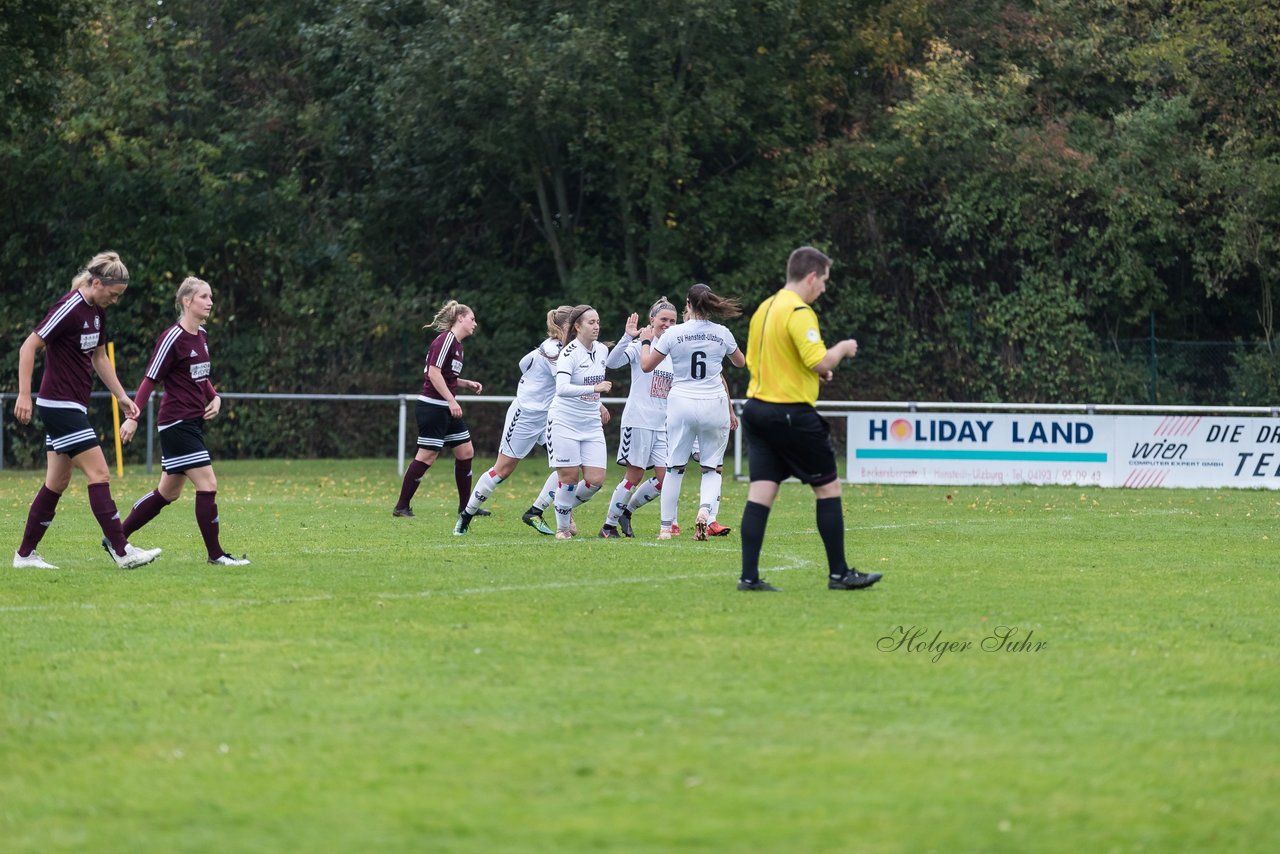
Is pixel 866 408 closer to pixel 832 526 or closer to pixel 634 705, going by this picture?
pixel 832 526

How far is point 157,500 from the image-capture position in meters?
11.3

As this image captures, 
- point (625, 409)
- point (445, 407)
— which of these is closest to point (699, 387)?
point (625, 409)

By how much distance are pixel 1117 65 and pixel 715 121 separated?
7888 mm

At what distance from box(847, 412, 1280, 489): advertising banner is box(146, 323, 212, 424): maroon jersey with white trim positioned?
1239 cm

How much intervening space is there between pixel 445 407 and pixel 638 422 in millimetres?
2289

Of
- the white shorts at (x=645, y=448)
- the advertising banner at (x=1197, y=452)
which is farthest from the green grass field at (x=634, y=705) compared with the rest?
the advertising banner at (x=1197, y=452)

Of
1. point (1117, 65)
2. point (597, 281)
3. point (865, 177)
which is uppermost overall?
point (1117, 65)

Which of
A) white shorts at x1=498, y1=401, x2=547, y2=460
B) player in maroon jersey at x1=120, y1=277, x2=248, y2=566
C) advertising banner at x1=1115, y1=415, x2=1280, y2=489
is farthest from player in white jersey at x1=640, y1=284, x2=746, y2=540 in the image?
advertising banner at x1=1115, y1=415, x2=1280, y2=489

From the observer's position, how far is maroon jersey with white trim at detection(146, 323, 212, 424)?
1091cm

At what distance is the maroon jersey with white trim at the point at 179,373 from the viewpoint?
35.8 ft

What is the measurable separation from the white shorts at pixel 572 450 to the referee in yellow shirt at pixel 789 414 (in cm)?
376

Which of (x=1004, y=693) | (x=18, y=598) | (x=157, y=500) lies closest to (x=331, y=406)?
(x=157, y=500)

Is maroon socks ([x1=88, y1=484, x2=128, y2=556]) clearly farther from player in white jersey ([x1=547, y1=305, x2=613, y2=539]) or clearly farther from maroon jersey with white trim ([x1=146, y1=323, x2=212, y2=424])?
player in white jersey ([x1=547, y1=305, x2=613, y2=539])

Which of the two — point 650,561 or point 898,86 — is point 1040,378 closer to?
point 898,86
